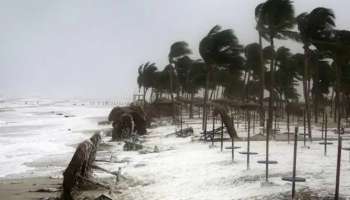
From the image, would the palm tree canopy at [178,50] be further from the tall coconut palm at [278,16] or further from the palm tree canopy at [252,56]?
the tall coconut palm at [278,16]

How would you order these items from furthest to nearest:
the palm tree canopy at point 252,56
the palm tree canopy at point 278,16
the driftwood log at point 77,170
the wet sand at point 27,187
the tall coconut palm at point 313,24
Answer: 1. the palm tree canopy at point 252,56
2. the palm tree canopy at point 278,16
3. the tall coconut palm at point 313,24
4. the wet sand at point 27,187
5. the driftwood log at point 77,170

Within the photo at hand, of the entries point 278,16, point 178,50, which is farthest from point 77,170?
point 178,50

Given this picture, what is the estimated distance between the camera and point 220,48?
3694 cm

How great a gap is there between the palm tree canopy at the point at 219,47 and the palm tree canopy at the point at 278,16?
3835 mm

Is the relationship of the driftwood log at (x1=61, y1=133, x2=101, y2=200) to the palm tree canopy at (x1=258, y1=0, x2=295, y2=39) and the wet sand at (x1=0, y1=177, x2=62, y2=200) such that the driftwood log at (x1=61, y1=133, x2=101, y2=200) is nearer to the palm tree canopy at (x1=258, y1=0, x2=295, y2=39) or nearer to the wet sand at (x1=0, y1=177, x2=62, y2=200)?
the wet sand at (x1=0, y1=177, x2=62, y2=200)

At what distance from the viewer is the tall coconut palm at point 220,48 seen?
1443 inches

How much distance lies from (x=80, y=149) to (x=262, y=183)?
5.17 meters

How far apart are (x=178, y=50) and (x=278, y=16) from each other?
2762 centimetres

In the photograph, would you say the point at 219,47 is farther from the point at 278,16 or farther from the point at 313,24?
the point at 313,24

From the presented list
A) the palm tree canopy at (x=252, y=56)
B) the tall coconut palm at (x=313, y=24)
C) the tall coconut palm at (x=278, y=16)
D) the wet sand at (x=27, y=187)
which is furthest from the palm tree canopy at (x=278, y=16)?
the palm tree canopy at (x=252, y=56)

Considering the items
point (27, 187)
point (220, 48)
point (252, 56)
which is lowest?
point (27, 187)

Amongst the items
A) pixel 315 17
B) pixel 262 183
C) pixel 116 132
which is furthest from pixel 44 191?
pixel 315 17

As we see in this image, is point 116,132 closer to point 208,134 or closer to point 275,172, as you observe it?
point 208,134

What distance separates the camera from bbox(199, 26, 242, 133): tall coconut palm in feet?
120
